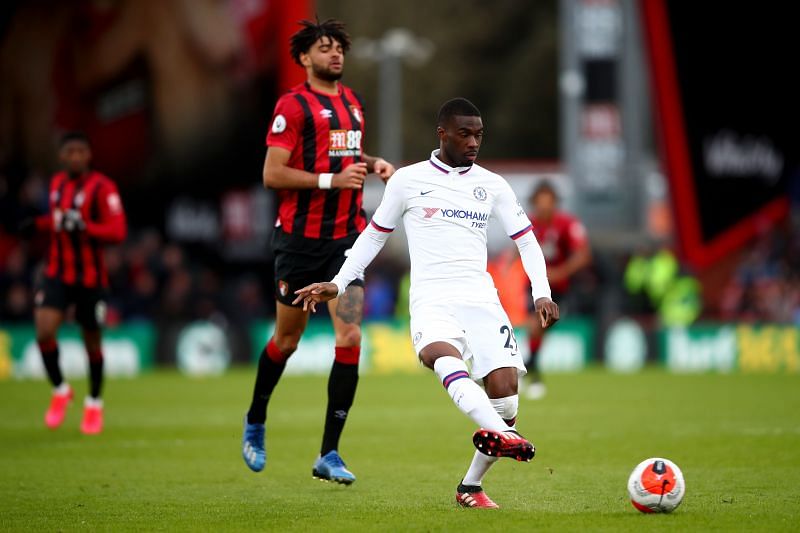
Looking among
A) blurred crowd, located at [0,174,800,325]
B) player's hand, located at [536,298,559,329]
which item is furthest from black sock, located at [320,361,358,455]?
blurred crowd, located at [0,174,800,325]

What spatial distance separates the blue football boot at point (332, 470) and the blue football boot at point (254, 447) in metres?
0.55

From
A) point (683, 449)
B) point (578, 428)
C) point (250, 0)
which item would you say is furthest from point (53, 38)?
point (683, 449)

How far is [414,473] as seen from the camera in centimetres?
948

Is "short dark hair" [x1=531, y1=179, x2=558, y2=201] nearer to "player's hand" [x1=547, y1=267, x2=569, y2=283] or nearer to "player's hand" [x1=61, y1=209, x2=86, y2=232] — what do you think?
"player's hand" [x1=547, y1=267, x2=569, y2=283]

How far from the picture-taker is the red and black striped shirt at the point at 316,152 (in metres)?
9.02

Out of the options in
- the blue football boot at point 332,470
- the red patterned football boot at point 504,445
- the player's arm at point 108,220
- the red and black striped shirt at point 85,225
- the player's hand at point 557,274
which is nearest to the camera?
the red patterned football boot at point 504,445

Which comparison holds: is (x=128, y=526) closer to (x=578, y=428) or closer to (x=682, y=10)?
(x=578, y=428)

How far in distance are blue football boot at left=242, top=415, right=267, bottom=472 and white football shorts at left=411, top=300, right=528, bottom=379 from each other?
6.82 ft

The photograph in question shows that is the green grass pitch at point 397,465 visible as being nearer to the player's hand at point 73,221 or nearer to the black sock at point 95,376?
the black sock at point 95,376

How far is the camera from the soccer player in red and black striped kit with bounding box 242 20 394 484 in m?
8.94

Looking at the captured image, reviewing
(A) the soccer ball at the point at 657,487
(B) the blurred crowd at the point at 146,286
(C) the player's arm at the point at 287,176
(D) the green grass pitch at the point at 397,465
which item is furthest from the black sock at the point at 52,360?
(B) the blurred crowd at the point at 146,286

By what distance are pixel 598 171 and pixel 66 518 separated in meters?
25.4

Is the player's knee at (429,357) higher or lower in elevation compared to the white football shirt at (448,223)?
lower

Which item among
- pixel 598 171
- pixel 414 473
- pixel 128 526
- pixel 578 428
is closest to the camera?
pixel 128 526
